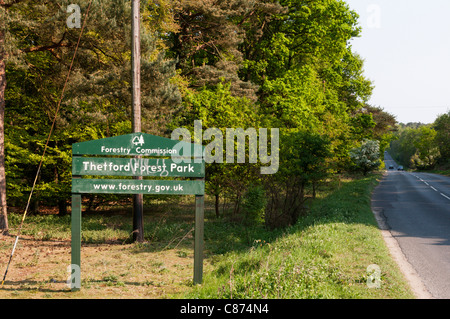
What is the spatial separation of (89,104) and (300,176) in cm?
895

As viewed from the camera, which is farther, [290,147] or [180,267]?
[290,147]

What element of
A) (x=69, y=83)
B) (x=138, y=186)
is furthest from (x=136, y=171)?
(x=69, y=83)

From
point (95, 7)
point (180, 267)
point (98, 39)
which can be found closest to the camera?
point (180, 267)

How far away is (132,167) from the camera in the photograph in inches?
256

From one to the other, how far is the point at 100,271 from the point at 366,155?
37599mm

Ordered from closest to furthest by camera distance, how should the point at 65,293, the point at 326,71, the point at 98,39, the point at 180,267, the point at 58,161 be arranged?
the point at 65,293 → the point at 180,267 → the point at 98,39 → the point at 58,161 → the point at 326,71

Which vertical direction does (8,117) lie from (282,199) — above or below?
above

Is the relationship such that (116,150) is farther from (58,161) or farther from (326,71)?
(326,71)

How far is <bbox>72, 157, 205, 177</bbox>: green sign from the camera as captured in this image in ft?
21.1

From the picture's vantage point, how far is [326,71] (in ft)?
96.0

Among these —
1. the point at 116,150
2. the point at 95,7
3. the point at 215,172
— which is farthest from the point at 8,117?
the point at 116,150

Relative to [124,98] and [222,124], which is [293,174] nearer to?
[222,124]

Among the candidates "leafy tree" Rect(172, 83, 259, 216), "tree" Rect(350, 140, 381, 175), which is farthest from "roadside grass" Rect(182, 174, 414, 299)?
"tree" Rect(350, 140, 381, 175)

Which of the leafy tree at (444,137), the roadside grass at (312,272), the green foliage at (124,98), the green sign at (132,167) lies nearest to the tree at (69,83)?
the green foliage at (124,98)
